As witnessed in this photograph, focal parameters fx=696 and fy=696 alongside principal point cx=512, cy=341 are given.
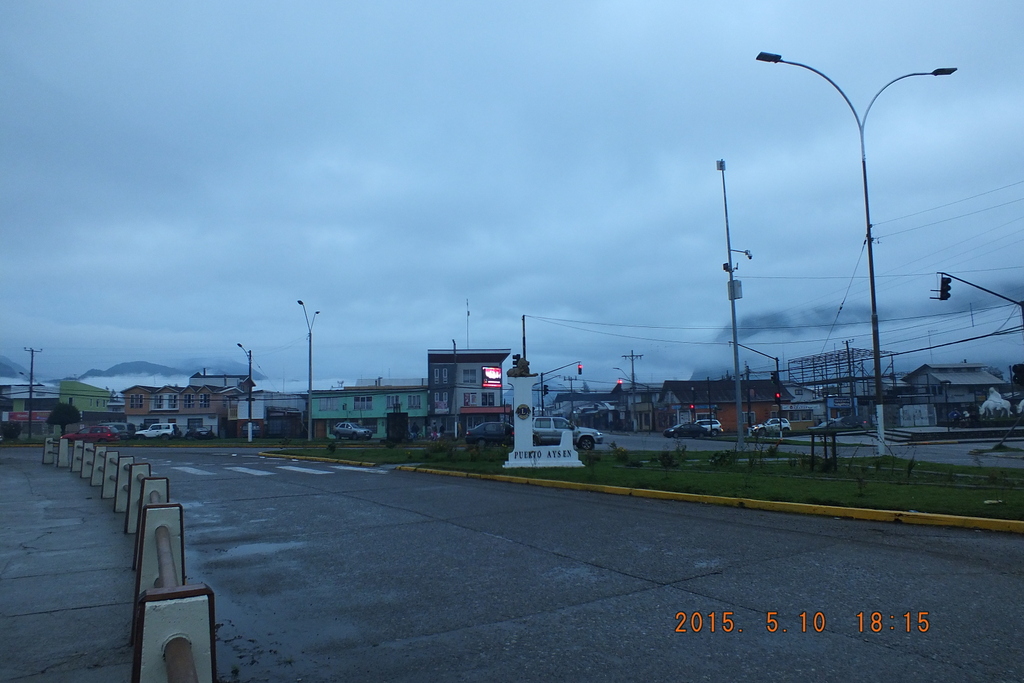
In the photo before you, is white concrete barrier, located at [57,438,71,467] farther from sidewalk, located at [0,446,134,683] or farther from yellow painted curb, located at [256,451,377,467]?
sidewalk, located at [0,446,134,683]

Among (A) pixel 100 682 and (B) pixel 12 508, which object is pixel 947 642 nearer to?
(A) pixel 100 682

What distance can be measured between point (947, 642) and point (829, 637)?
0.83m

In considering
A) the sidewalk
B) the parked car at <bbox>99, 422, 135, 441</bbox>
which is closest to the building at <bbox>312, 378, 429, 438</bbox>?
the parked car at <bbox>99, 422, 135, 441</bbox>

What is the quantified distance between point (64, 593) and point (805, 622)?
746cm

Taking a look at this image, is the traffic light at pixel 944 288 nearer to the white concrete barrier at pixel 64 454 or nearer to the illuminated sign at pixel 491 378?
the white concrete barrier at pixel 64 454

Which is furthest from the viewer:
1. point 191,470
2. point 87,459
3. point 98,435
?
point 98,435

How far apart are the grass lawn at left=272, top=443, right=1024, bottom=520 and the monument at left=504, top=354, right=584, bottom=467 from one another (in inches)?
24.1

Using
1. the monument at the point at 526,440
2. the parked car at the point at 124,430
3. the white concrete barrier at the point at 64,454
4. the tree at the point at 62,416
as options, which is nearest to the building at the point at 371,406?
the parked car at the point at 124,430

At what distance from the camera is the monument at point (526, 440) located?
20.8 metres

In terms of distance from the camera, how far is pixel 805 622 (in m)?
5.91

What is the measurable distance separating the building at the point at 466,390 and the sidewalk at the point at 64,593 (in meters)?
64.0

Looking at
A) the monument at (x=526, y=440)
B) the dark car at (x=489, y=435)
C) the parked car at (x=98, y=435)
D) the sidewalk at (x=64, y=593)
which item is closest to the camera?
the sidewalk at (x=64, y=593)

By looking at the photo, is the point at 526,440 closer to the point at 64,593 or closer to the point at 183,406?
the point at 64,593

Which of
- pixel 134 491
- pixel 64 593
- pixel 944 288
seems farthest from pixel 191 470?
pixel 944 288
